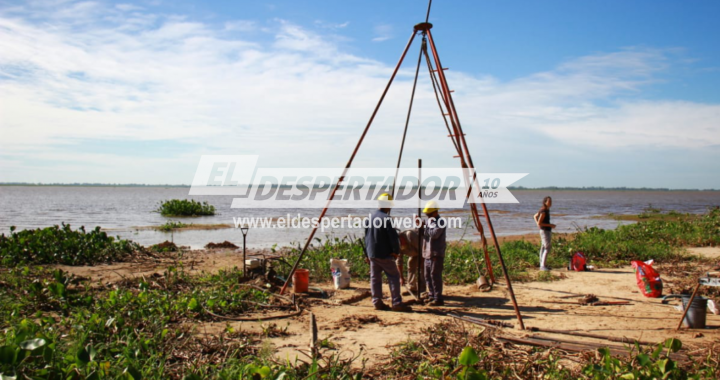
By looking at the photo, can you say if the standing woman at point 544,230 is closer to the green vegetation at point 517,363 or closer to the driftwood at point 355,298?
the driftwood at point 355,298

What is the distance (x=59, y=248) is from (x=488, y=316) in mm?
9536

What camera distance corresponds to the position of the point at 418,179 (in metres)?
7.71

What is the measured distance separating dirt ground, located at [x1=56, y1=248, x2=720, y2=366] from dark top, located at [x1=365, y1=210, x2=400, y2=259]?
0.89 metres

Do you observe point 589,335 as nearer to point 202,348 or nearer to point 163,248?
point 202,348

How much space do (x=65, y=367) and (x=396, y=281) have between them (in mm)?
4389

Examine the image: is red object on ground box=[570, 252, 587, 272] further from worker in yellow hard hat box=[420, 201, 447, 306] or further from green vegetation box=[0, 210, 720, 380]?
green vegetation box=[0, 210, 720, 380]

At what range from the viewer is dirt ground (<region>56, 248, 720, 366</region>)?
5.31 metres

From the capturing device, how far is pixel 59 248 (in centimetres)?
1042

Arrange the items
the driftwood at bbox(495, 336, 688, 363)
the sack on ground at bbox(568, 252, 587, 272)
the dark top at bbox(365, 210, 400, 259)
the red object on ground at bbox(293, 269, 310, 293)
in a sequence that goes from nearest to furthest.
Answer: the driftwood at bbox(495, 336, 688, 363) → the dark top at bbox(365, 210, 400, 259) → the red object on ground at bbox(293, 269, 310, 293) → the sack on ground at bbox(568, 252, 587, 272)

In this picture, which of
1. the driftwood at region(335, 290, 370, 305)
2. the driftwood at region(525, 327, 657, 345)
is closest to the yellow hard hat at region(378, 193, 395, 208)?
the driftwood at region(335, 290, 370, 305)

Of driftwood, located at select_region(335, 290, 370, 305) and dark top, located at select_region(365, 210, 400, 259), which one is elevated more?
dark top, located at select_region(365, 210, 400, 259)

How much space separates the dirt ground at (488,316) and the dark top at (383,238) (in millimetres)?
891

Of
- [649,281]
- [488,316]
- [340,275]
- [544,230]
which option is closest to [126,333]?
[340,275]

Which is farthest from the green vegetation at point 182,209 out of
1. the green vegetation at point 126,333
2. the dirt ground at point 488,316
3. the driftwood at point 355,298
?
the driftwood at point 355,298
